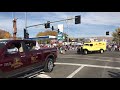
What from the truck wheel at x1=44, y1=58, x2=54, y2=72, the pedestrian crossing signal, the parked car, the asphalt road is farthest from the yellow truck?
the parked car

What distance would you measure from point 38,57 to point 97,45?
1246 inches

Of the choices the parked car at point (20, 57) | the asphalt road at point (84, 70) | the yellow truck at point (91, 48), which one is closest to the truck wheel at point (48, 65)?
the parked car at point (20, 57)

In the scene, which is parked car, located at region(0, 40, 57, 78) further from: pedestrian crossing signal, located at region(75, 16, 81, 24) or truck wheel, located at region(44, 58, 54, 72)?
pedestrian crossing signal, located at region(75, 16, 81, 24)

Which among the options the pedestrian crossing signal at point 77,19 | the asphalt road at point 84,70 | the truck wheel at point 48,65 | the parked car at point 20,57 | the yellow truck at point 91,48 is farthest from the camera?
the yellow truck at point 91,48

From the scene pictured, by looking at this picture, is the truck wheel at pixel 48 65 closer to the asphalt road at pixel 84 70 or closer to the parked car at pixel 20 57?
the parked car at pixel 20 57

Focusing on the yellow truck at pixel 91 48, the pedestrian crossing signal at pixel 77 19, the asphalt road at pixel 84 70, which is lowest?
the asphalt road at pixel 84 70

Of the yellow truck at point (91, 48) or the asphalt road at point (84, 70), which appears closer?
the asphalt road at point (84, 70)

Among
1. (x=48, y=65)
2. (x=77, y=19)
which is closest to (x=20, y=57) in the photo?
(x=48, y=65)

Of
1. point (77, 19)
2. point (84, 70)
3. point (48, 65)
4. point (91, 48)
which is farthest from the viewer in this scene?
point (91, 48)

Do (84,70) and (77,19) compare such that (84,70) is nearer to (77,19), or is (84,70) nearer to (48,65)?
(48,65)

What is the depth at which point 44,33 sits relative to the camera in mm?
169625
